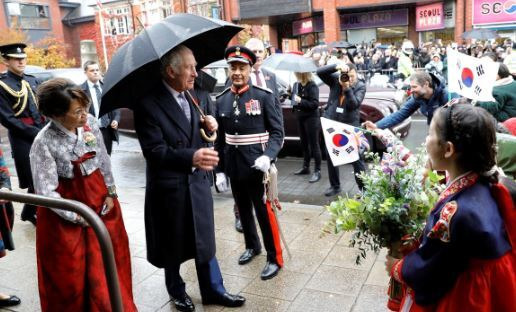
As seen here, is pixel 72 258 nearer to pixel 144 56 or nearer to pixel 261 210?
pixel 144 56

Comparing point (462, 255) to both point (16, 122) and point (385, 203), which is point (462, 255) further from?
point (16, 122)

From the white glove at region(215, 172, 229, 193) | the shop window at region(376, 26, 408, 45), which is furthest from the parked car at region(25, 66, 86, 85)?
the shop window at region(376, 26, 408, 45)

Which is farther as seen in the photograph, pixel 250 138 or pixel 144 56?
pixel 250 138

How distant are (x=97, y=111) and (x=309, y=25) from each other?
878 inches

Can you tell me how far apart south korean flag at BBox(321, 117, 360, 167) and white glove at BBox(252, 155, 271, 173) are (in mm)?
532

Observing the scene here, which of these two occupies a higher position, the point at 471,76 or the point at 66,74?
the point at 66,74

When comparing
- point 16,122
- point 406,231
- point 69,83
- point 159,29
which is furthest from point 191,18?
point 16,122

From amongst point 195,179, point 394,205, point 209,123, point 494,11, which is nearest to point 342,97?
point 209,123

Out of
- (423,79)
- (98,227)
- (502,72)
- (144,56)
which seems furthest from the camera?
(502,72)

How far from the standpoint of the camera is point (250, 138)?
Result: 13.4 feet

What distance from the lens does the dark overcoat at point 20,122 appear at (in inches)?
202

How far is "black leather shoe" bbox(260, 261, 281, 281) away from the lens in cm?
393

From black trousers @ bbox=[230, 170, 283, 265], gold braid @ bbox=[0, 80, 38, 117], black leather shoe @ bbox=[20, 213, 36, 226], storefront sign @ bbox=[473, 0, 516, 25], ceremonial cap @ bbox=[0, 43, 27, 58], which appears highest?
storefront sign @ bbox=[473, 0, 516, 25]

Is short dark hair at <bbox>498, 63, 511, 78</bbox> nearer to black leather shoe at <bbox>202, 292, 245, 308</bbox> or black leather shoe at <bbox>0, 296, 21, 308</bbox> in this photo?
black leather shoe at <bbox>202, 292, 245, 308</bbox>
